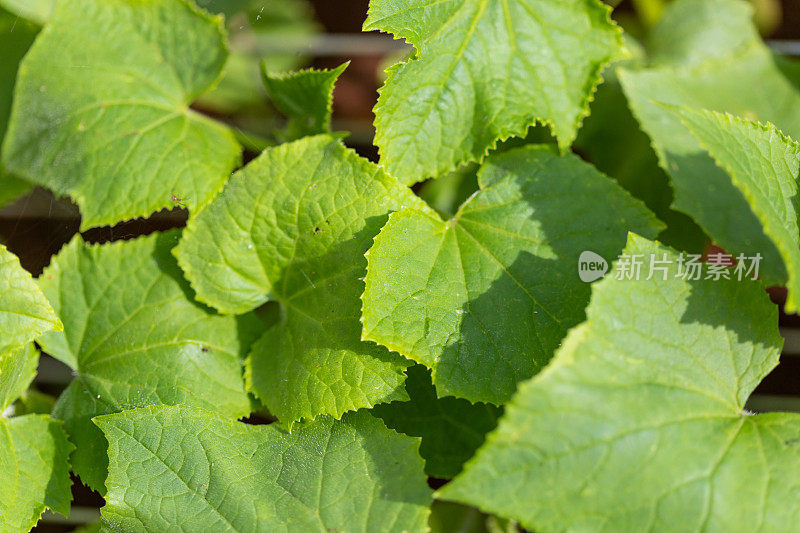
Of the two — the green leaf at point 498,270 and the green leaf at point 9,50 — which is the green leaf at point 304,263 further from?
the green leaf at point 9,50

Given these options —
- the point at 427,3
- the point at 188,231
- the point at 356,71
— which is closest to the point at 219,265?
the point at 188,231

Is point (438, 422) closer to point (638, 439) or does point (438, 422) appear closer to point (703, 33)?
point (638, 439)

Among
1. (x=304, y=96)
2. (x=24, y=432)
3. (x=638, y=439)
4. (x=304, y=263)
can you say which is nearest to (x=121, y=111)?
(x=304, y=96)

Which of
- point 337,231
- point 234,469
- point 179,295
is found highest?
point 337,231

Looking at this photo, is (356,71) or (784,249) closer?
(784,249)

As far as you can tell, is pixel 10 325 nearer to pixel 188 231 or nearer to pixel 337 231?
pixel 188 231

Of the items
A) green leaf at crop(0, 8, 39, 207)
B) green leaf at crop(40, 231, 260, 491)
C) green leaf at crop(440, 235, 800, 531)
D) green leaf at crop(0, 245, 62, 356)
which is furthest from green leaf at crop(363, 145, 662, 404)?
green leaf at crop(0, 8, 39, 207)
